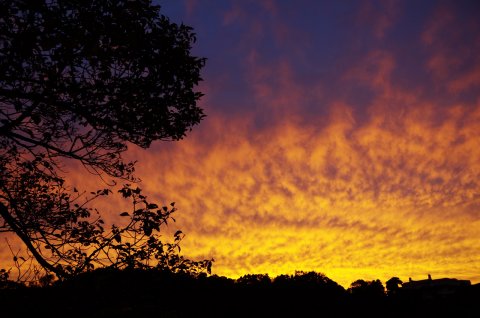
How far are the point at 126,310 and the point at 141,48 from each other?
625cm

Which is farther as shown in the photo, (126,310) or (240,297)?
(240,297)

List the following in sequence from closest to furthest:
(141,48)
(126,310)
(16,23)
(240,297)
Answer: (16,23)
(126,310)
(141,48)
(240,297)

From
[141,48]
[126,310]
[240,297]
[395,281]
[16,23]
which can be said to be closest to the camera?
[16,23]

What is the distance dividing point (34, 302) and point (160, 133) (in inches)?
211

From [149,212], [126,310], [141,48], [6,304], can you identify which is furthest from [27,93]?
[126,310]

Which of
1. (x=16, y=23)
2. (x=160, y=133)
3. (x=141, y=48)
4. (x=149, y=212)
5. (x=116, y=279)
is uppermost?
(x=141, y=48)

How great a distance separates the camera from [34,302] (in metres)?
9.39

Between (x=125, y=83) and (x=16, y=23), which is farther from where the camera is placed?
(x=125, y=83)

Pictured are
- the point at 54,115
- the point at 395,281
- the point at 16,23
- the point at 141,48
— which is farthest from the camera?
the point at 395,281

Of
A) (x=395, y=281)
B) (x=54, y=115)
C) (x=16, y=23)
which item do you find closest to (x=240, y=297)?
(x=54, y=115)

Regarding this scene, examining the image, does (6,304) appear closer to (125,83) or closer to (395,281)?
(125,83)

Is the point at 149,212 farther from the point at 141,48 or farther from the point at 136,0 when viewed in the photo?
the point at 136,0

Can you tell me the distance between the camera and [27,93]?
340 inches

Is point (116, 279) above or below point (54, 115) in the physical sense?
below
